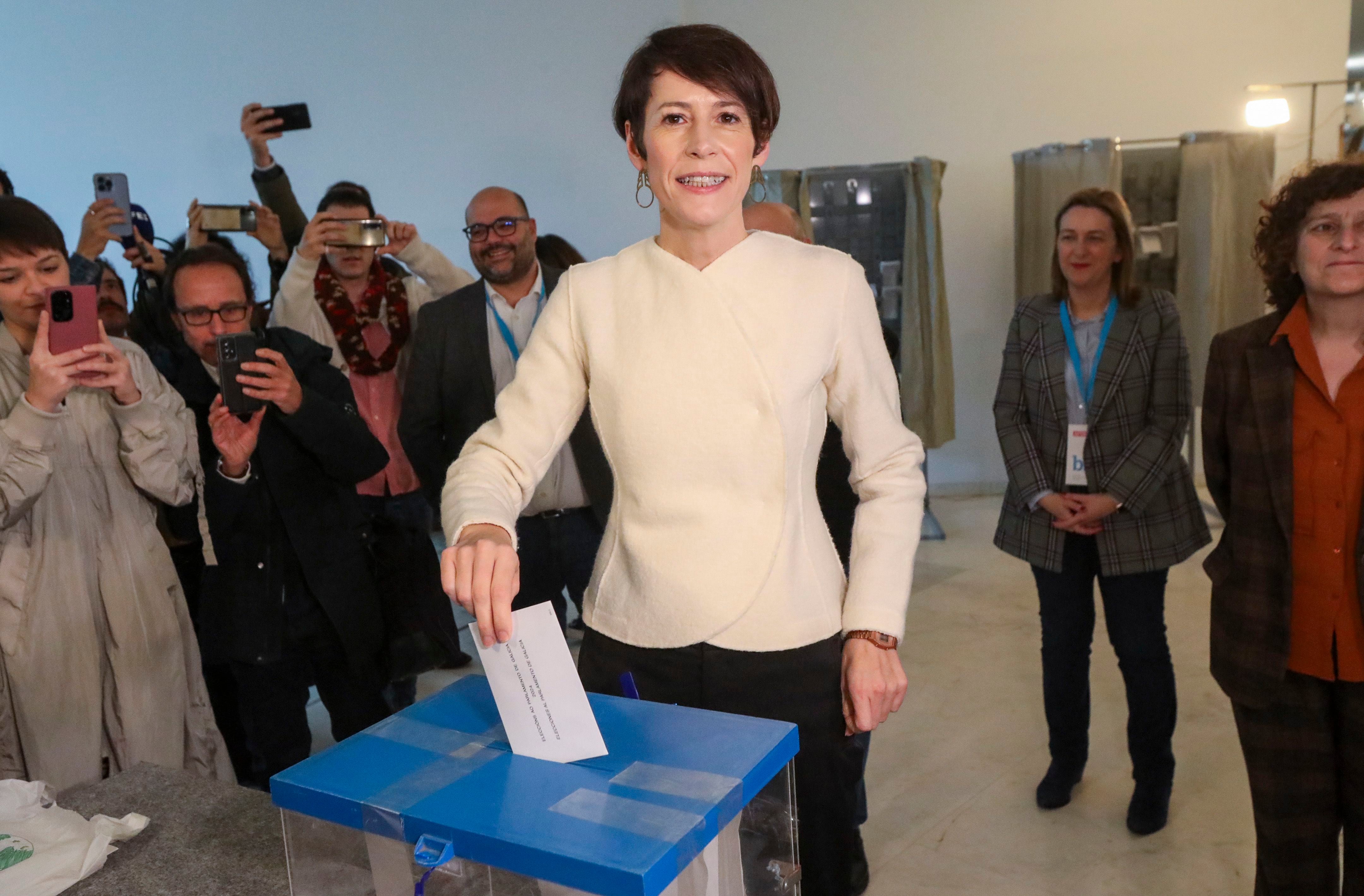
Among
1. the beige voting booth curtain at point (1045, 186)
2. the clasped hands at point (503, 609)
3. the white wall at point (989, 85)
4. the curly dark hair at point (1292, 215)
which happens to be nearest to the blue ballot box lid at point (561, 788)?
the clasped hands at point (503, 609)

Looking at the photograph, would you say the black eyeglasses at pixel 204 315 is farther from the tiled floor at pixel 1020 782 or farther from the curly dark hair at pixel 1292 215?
the curly dark hair at pixel 1292 215

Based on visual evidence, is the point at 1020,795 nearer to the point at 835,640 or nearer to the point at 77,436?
the point at 835,640

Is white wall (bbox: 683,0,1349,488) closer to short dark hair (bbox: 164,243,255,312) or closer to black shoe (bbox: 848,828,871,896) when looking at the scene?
black shoe (bbox: 848,828,871,896)

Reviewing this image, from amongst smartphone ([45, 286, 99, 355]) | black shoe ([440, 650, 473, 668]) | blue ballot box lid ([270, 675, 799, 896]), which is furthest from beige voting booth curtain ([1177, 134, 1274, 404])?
blue ballot box lid ([270, 675, 799, 896])

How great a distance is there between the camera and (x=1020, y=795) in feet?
9.26

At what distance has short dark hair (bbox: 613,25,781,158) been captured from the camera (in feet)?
3.79

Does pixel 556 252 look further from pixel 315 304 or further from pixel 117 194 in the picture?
pixel 117 194

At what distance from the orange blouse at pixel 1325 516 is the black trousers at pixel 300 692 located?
1.88m

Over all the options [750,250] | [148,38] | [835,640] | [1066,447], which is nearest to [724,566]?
[835,640]

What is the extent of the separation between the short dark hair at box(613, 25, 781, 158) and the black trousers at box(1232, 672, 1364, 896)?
4.45 feet

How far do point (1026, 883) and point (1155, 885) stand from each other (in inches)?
11.0

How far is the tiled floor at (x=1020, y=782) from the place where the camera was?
2.44 m

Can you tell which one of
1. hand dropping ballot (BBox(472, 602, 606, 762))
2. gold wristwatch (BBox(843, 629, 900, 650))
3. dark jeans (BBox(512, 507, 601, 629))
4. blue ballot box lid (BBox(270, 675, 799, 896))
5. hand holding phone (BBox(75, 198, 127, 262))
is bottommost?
dark jeans (BBox(512, 507, 601, 629))

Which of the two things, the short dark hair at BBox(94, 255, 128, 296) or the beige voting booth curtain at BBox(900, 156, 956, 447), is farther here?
the beige voting booth curtain at BBox(900, 156, 956, 447)
